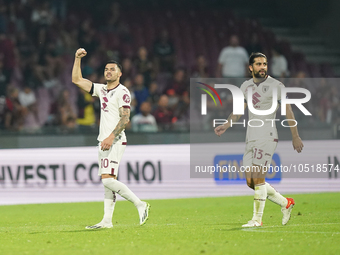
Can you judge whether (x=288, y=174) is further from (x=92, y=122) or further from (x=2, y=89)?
(x=2, y=89)

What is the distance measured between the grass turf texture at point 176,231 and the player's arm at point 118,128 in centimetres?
109

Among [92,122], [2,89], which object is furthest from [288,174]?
[2,89]

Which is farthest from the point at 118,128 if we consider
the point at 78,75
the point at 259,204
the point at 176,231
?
the point at 259,204

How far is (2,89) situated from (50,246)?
33.0 ft

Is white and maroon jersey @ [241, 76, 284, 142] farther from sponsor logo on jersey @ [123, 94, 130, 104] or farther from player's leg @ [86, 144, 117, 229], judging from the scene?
player's leg @ [86, 144, 117, 229]

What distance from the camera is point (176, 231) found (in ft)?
25.1

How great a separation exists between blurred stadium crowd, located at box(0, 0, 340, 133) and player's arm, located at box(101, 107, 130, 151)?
5.94 meters

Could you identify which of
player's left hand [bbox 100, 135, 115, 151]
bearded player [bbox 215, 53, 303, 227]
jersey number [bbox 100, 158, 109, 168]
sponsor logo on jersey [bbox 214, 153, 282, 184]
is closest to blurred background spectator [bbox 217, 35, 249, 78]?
sponsor logo on jersey [bbox 214, 153, 282, 184]

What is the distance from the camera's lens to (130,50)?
62.5 feet

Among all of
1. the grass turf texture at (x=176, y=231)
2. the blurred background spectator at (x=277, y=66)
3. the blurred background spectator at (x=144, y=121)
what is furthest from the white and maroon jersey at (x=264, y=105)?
the blurred background spectator at (x=277, y=66)

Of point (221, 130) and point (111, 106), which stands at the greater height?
point (111, 106)

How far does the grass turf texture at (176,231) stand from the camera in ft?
20.5

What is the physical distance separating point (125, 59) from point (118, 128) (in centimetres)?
949

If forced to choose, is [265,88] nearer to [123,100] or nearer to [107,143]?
[123,100]
